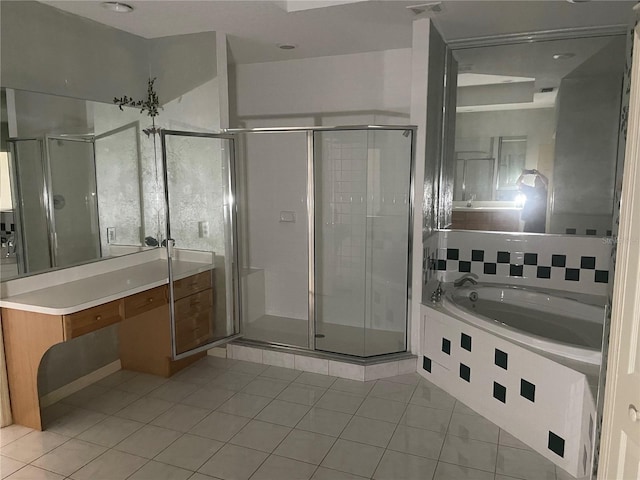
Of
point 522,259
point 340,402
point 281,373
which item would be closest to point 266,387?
point 281,373

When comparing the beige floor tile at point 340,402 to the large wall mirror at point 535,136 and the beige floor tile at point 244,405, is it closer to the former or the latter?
the beige floor tile at point 244,405

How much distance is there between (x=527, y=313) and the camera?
325cm

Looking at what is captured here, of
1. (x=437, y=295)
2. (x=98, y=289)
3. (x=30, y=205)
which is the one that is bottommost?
(x=437, y=295)

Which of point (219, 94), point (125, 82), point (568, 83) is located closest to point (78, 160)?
point (125, 82)

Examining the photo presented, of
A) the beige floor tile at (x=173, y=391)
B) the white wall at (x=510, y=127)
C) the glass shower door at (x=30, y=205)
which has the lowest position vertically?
the beige floor tile at (x=173, y=391)

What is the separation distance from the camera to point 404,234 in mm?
3316

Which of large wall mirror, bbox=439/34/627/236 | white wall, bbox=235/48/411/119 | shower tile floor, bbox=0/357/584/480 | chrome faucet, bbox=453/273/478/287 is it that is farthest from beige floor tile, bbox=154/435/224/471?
white wall, bbox=235/48/411/119

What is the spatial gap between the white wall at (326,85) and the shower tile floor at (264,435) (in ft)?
7.16

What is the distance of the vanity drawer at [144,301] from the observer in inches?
107

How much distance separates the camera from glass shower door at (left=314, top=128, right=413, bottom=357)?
134 inches

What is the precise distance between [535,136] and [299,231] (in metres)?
1.95

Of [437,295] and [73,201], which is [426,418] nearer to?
[437,295]

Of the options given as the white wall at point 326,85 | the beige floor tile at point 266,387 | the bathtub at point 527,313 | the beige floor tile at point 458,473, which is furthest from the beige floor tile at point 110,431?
the white wall at point 326,85

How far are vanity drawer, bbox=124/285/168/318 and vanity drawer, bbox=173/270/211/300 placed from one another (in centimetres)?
11
